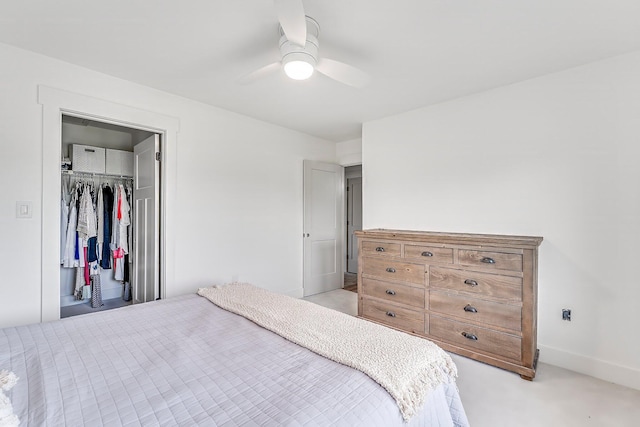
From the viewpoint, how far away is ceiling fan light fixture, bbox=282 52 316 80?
176 cm

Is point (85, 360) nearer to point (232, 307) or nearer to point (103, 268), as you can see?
point (232, 307)

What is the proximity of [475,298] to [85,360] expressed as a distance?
8.07ft

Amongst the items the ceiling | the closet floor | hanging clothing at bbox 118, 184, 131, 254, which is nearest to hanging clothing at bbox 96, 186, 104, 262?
hanging clothing at bbox 118, 184, 131, 254

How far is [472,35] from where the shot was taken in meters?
1.90

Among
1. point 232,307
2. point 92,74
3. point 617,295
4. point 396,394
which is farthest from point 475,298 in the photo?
point 92,74

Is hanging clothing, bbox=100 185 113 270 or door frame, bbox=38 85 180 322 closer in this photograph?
door frame, bbox=38 85 180 322

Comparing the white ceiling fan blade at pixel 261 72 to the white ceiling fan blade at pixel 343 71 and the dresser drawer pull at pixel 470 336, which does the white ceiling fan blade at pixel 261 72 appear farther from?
the dresser drawer pull at pixel 470 336

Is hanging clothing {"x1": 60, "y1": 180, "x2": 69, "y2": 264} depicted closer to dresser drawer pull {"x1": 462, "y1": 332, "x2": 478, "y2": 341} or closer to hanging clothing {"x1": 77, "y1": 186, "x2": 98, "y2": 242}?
hanging clothing {"x1": 77, "y1": 186, "x2": 98, "y2": 242}

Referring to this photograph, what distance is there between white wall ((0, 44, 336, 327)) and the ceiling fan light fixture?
5.37 ft

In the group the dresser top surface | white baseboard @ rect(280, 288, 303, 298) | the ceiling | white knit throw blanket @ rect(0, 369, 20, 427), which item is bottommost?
white baseboard @ rect(280, 288, 303, 298)

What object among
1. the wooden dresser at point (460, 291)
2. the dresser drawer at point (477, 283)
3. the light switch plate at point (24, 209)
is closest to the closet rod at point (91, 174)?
the light switch plate at point (24, 209)

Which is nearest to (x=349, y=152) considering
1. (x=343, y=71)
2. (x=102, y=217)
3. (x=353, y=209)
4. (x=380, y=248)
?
(x=353, y=209)

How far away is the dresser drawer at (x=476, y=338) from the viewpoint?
219cm

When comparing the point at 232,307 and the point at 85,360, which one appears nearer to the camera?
the point at 85,360
